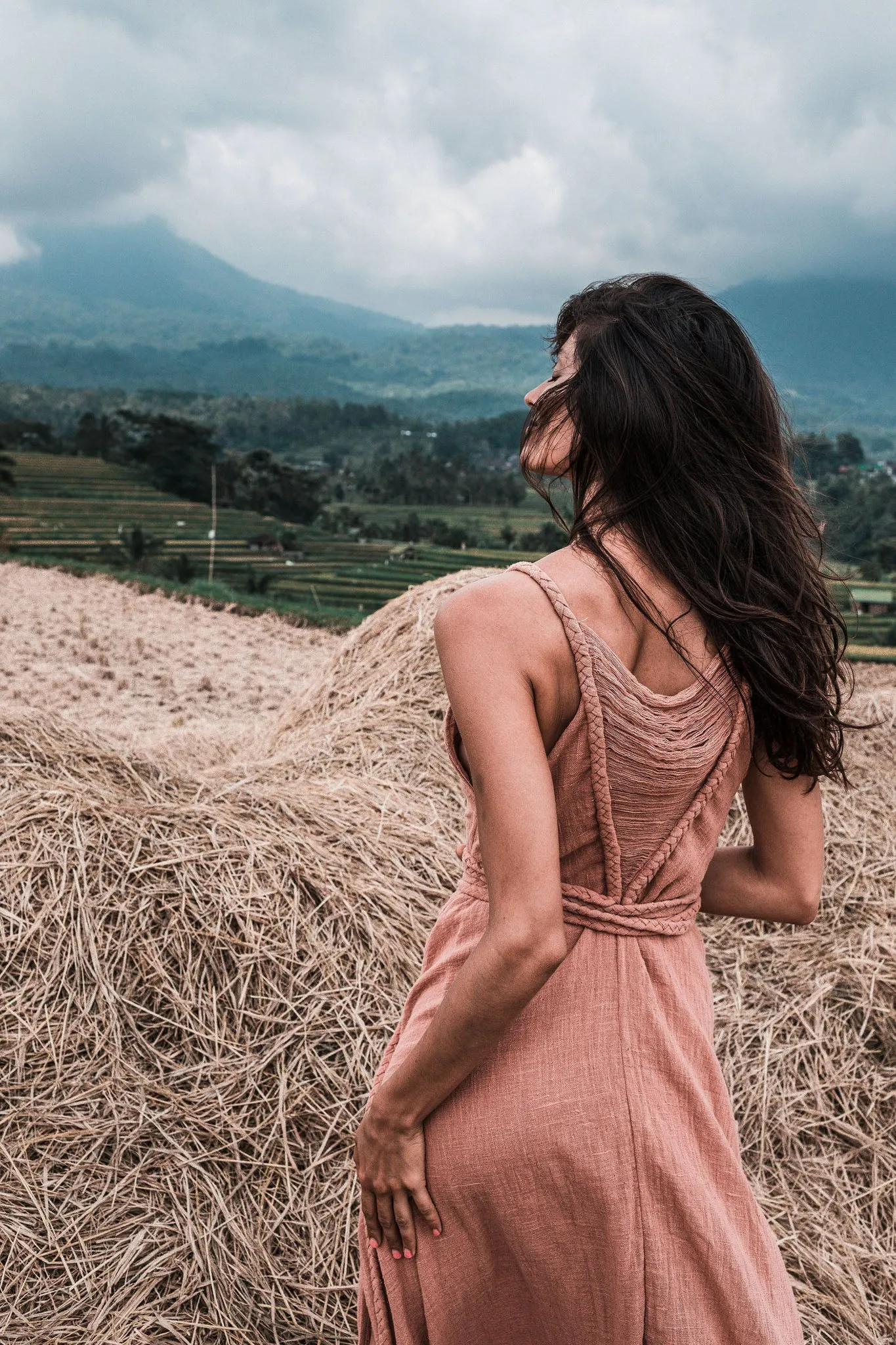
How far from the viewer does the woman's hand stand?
79 cm

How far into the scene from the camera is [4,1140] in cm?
181

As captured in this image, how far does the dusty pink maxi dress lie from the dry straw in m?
1.09

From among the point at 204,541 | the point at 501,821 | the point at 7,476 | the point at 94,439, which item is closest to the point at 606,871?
the point at 501,821

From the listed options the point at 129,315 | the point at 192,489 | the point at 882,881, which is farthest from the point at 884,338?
the point at 129,315

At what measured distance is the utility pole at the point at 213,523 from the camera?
31.0ft

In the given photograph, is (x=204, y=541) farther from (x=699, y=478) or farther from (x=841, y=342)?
(x=841, y=342)

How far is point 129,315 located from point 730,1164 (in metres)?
104

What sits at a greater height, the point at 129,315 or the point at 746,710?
the point at 129,315

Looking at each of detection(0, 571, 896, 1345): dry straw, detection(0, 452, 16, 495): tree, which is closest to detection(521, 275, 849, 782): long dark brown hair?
detection(0, 571, 896, 1345): dry straw

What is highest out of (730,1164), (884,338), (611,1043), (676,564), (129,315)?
(129,315)

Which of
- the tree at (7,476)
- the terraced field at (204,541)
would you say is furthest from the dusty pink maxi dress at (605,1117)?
the tree at (7,476)

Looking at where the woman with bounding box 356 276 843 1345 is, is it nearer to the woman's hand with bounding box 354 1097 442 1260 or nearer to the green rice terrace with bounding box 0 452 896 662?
the woman's hand with bounding box 354 1097 442 1260

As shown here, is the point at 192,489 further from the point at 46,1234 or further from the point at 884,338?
the point at 884,338

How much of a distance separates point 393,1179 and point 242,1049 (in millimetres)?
1316
